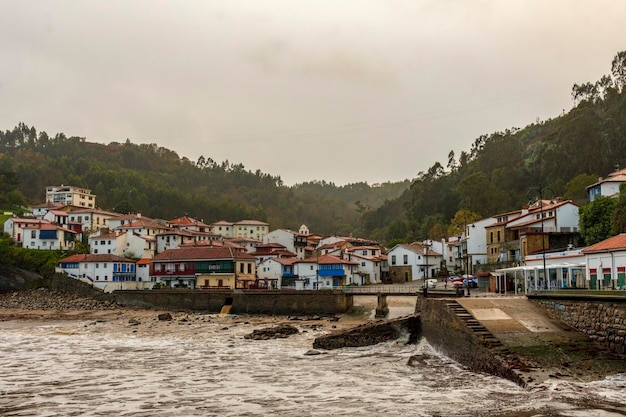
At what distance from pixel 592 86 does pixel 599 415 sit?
128 metres

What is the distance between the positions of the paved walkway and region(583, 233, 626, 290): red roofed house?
514 cm

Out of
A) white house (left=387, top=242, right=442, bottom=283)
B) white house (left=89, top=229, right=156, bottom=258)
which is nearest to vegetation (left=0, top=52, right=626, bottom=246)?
white house (left=387, top=242, right=442, bottom=283)

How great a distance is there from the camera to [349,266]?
271ft

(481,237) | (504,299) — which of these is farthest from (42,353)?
(481,237)

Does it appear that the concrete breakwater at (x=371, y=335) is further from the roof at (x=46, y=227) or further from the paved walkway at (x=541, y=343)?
the roof at (x=46, y=227)

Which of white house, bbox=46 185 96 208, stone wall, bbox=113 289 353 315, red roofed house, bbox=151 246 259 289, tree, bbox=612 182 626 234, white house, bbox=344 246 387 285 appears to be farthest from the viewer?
white house, bbox=46 185 96 208

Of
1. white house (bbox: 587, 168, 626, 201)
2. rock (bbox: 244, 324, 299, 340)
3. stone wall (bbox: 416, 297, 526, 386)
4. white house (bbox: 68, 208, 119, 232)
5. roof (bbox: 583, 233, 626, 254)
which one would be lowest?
rock (bbox: 244, 324, 299, 340)

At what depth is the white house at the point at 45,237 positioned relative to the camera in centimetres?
9869

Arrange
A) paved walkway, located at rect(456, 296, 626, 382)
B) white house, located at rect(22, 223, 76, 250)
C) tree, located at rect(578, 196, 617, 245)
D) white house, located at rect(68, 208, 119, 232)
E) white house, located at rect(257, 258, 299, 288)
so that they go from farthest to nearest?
white house, located at rect(68, 208, 119, 232) → white house, located at rect(22, 223, 76, 250) → white house, located at rect(257, 258, 299, 288) → tree, located at rect(578, 196, 617, 245) → paved walkway, located at rect(456, 296, 626, 382)

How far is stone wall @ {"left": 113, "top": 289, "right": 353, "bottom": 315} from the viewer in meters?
61.3

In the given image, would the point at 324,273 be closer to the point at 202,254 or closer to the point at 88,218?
the point at 202,254

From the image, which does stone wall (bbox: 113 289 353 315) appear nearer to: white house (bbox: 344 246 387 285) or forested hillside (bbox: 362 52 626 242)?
white house (bbox: 344 246 387 285)

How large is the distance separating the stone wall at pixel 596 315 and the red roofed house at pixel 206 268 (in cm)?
5177

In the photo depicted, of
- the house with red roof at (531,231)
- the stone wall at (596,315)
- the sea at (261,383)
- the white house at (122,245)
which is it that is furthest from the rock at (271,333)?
the white house at (122,245)
